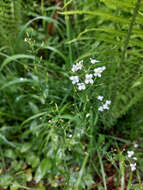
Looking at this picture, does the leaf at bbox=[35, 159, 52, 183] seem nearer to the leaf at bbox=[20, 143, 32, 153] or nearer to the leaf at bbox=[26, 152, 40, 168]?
the leaf at bbox=[26, 152, 40, 168]

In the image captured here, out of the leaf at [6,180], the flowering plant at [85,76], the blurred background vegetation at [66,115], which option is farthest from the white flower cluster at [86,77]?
the leaf at [6,180]

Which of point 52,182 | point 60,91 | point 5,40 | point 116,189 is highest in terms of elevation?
point 5,40

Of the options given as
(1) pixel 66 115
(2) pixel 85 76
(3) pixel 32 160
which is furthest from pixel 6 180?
(2) pixel 85 76

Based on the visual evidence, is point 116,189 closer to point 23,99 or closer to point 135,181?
point 135,181

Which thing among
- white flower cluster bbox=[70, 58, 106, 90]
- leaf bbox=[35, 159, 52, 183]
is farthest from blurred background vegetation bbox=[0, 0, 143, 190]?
white flower cluster bbox=[70, 58, 106, 90]

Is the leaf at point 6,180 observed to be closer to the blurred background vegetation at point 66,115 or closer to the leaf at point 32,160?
the blurred background vegetation at point 66,115

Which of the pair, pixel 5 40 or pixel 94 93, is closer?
pixel 94 93

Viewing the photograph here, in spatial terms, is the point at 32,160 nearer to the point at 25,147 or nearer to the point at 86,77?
the point at 25,147

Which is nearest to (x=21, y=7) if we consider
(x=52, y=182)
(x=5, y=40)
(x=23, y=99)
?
(x=5, y=40)
